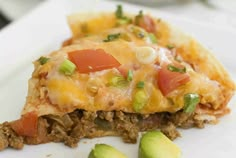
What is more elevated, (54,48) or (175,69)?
(175,69)

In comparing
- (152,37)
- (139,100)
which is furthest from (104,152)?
(152,37)

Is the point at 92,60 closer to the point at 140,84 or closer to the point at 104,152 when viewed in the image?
the point at 140,84

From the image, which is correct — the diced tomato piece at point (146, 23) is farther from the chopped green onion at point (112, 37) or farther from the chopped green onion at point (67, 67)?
the chopped green onion at point (67, 67)

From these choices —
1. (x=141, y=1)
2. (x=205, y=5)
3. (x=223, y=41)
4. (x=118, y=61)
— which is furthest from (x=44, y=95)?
(x=205, y=5)

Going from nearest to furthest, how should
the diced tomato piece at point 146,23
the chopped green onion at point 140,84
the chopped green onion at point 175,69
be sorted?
the chopped green onion at point 140,84, the chopped green onion at point 175,69, the diced tomato piece at point 146,23

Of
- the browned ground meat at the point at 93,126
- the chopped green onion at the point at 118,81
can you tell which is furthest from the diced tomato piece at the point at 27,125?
the chopped green onion at the point at 118,81

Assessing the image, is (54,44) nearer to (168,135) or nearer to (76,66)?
(76,66)
